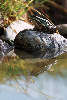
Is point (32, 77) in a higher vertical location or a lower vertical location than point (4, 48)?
lower

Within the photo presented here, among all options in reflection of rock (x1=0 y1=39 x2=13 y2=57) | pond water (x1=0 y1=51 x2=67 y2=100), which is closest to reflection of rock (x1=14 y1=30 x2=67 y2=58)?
reflection of rock (x1=0 y1=39 x2=13 y2=57)

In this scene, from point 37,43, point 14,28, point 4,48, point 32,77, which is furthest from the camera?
point 14,28

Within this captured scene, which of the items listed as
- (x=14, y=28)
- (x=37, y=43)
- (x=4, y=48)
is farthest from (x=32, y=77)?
(x=14, y=28)

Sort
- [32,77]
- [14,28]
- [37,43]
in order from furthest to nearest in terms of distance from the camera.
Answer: [14,28]
[37,43]
[32,77]

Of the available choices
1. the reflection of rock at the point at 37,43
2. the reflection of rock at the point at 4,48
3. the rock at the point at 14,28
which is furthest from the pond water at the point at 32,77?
the rock at the point at 14,28

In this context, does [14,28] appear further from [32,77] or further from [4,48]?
[32,77]

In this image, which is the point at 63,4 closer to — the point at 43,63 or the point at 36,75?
the point at 43,63

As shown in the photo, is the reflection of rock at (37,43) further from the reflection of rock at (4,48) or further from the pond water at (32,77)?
the pond water at (32,77)
